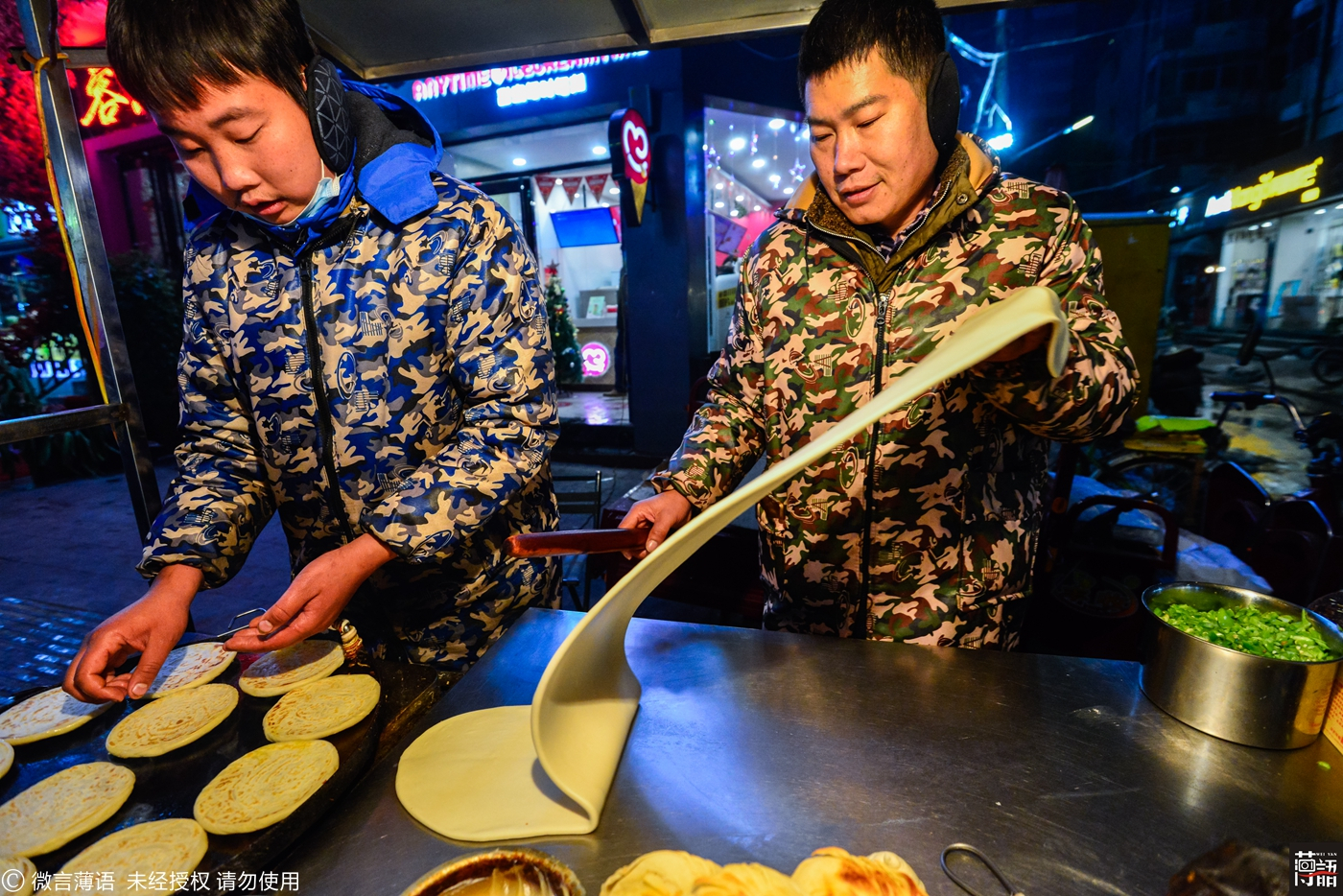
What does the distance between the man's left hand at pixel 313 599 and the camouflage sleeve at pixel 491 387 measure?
12 cm

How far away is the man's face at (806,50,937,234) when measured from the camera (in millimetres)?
1243

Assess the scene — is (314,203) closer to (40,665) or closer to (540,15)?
(540,15)

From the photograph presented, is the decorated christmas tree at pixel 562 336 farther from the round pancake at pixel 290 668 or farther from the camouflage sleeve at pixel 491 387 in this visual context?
the round pancake at pixel 290 668

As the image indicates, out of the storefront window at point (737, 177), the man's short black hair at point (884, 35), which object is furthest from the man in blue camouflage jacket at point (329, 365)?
the storefront window at point (737, 177)

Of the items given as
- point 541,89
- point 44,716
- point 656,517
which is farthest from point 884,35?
point 541,89

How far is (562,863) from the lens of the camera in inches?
30.9

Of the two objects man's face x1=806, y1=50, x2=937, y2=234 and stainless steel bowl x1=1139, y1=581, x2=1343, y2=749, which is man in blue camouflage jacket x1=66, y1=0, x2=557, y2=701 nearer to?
man's face x1=806, y1=50, x2=937, y2=234

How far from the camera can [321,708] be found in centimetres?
121

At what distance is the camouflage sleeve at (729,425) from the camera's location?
1.48 meters

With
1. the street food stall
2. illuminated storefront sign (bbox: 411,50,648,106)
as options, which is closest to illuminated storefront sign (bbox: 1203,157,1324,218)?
illuminated storefront sign (bbox: 411,50,648,106)

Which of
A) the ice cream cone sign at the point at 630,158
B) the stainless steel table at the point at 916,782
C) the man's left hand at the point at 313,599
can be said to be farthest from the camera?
the ice cream cone sign at the point at 630,158

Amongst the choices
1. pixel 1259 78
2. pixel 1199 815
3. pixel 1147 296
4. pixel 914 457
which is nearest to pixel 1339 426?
pixel 1147 296

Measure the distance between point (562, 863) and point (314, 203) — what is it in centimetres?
148

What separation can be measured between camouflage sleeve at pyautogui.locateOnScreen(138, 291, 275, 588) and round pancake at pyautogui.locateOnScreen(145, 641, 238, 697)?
19 cm
